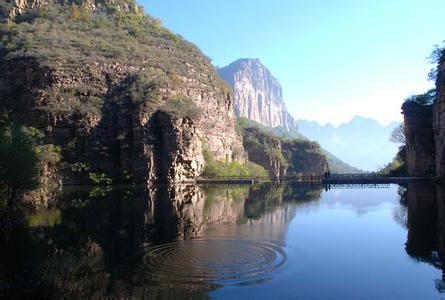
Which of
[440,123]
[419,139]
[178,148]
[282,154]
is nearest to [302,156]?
[282,154]

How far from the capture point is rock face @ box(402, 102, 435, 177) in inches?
2272

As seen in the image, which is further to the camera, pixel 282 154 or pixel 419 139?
pixel 282 154

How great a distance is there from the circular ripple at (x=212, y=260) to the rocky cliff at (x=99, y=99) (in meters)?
45.2

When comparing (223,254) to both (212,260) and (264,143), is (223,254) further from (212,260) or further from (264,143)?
(264,143)

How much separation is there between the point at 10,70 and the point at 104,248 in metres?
61.6

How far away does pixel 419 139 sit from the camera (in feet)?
194

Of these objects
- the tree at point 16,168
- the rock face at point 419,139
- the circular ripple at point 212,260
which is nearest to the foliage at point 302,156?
the rock face at point 419,139

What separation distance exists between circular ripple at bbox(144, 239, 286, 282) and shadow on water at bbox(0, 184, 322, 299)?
1.3 inches

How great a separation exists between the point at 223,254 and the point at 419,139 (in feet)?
165

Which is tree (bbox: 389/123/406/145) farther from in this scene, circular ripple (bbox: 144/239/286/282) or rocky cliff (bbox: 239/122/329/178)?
circular ripple (bbox: 144/239/286/282)

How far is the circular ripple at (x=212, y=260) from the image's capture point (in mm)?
14037

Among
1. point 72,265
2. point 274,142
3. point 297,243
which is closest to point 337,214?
point 297,243

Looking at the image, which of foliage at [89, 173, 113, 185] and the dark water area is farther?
foliage at [89, 173, 113, 185]

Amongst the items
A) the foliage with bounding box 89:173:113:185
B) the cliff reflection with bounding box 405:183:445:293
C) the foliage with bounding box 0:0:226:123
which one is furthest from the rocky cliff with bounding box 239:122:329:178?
the cliff reflection with bounding box 405:183:445:293
